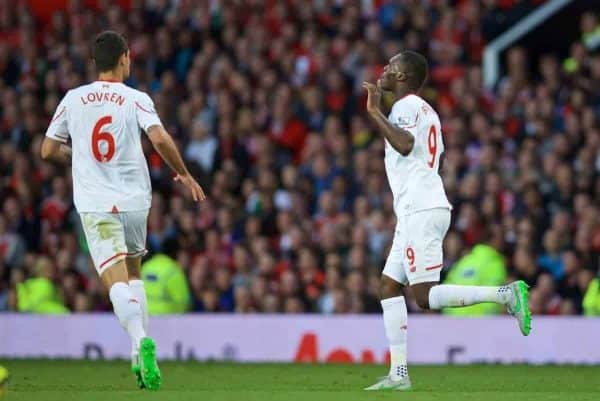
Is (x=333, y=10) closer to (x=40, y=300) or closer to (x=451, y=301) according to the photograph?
(x=40, y=300)

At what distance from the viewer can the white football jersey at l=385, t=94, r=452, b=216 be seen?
9.76 meters

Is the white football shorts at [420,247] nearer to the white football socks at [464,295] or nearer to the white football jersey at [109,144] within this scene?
the white football socks at [464,295]

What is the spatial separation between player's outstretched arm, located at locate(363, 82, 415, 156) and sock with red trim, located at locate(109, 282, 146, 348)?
1.90 meters

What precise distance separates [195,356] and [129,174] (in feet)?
20.1

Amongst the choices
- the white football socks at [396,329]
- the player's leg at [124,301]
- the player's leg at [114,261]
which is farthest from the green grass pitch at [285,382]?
the player's leg at [114,261]

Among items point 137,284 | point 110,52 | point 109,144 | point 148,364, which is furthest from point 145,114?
point 148,364

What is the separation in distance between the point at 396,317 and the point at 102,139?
224 centimetres

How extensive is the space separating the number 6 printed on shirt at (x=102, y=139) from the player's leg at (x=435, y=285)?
199 cm

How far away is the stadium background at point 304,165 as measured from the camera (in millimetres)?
15586

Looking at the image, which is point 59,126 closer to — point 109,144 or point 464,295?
point 109,144

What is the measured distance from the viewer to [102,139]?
9.50m

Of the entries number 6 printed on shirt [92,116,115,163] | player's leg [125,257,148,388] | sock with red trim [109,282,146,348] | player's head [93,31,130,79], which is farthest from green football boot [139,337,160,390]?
player's head [93,31,130,79]

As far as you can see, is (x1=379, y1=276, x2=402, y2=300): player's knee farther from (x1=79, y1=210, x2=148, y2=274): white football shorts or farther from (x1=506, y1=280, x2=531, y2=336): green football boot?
(x1=79, y1=210, x2=148, y2=274): white football shorts

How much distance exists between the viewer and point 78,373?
492 inches
